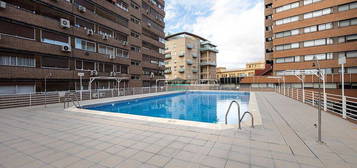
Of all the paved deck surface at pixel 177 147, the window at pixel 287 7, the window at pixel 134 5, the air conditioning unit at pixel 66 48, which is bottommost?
the paved deck surface at pixel 177 147

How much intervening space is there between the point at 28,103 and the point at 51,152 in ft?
35.7

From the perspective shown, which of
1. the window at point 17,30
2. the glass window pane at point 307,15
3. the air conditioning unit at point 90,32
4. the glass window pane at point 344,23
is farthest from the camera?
the glass window pane at point 307,15

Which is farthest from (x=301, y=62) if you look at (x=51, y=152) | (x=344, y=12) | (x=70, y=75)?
(x=70, y=75)

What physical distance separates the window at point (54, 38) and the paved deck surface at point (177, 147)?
11.0 meters

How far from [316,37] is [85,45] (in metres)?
32.0

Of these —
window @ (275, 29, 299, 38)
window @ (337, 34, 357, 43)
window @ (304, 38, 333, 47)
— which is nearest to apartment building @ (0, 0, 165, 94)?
window @ (275, 29, 299, 38)

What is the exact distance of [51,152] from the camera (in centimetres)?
333

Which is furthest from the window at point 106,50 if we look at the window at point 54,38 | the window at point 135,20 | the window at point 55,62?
the window at point 135,20

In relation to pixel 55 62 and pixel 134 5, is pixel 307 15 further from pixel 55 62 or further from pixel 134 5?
pixel 55 62

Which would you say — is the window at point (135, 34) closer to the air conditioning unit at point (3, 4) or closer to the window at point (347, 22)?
the air conditioning unit at point (3, 4)

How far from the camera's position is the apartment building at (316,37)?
1966 cm

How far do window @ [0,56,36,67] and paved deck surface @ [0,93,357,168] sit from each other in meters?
9.27

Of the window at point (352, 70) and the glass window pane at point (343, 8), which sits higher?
the glass window pane at point (343, 8)

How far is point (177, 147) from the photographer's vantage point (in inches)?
139
